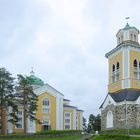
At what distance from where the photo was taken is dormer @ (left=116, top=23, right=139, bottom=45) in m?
63.9

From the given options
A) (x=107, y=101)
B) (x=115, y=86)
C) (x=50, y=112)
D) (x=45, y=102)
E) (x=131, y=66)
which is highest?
(x=131, y=66)

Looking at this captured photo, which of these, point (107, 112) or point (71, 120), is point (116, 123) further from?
point (71, 120)

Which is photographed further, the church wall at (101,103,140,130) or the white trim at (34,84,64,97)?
the white trim at (34,84,64,97)

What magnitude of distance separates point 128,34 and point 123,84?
8.71 meters

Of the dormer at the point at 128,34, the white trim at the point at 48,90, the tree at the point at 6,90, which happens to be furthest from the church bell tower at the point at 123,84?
the tree at the point at 6,90

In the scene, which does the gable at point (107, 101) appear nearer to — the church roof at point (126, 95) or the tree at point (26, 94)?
the church roof at point (126, 95)

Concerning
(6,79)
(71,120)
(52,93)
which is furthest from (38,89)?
(6,79)

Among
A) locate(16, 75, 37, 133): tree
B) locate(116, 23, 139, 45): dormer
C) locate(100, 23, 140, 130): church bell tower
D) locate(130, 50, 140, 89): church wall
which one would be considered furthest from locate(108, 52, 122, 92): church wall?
locate(16, 75, 37, 133): tree

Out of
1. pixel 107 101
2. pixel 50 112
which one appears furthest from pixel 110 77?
pixel 50 112

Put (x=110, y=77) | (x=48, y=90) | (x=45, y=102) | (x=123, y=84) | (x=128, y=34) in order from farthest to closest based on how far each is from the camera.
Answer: (x=48, y=90), (x=45, y=102), (x=110, y=77), (x=128, y=34), (x=123, y=84)

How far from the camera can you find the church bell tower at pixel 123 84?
190 feet

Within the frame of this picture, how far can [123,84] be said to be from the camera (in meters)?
61.0

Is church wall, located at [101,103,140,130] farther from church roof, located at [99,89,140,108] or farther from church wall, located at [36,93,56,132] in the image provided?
church wall, located at [36,93,56,132]

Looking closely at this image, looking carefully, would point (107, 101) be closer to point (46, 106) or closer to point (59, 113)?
point (59, 113)
